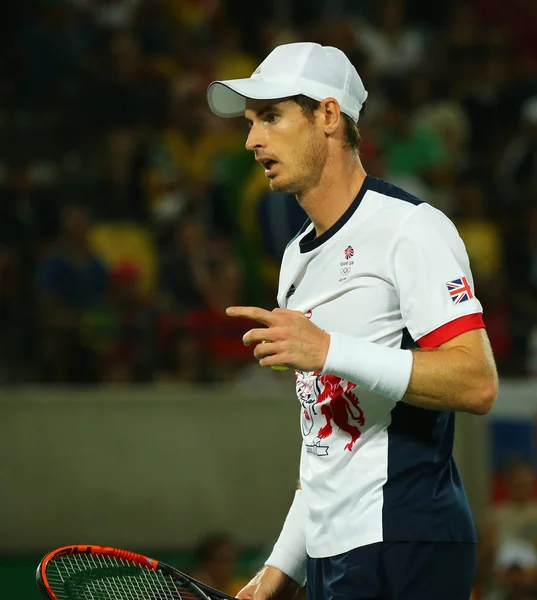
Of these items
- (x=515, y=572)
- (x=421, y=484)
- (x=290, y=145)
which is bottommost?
(x=515, y=572)

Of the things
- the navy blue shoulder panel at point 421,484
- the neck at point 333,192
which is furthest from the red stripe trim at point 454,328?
the neck at point 333,192

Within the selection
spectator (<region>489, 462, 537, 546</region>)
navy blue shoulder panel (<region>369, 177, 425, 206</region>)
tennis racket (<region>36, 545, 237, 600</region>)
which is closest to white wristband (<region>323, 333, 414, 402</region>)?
navy blue shoulder panel (<region>369, 177, 425, 206</region>)

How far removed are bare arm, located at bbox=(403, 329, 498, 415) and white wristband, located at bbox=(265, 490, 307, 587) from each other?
62cm

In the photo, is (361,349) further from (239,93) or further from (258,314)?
(239,93)

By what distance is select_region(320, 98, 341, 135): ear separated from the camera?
2.63m

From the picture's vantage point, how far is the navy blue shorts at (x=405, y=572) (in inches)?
96.0

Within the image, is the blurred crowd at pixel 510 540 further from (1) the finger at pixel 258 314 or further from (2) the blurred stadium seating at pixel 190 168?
(1) the finger at pixel 258 314

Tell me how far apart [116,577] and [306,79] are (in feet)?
4.28

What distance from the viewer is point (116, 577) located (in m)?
2.81

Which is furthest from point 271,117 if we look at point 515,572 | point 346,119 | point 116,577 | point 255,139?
point 515,572

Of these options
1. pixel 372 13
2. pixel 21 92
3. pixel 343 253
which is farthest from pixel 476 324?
pixel 372 13

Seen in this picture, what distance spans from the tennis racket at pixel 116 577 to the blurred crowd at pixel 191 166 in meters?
4.10

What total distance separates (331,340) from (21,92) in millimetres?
7439

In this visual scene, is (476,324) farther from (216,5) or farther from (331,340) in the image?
(216,5)
